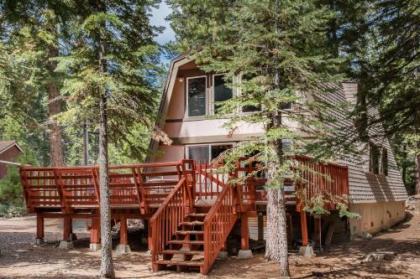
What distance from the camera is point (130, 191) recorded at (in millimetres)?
13336

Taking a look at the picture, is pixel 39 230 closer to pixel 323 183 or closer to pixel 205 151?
pixel 205 151

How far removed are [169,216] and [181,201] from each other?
72 cm

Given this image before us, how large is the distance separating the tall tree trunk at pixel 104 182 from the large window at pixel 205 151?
717 cm

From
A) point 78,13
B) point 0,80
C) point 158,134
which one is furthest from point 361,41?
point 0,80

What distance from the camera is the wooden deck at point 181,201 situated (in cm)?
1054

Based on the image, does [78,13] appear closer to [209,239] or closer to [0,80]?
[209,239]

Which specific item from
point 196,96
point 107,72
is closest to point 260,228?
point 196,96

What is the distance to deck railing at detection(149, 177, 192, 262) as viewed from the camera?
1045 centimetres

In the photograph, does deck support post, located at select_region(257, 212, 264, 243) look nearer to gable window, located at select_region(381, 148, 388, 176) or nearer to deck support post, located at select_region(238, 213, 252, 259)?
deck support post, located at select_region(238, 213, 252, 259)

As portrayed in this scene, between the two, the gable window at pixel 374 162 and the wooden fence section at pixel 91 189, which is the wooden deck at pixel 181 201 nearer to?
the wooden fence section at pixel 91 189

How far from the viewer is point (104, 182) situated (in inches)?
380

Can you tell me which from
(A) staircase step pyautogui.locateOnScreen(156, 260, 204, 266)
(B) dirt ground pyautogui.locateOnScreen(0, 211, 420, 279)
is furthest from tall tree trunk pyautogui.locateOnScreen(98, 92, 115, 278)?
(A) staircase step pyautogui.locateOnScreen(156, 260, 204, 266)

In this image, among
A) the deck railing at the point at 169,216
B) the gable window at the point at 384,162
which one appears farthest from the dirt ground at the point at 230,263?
the gable window at the point at 384,162

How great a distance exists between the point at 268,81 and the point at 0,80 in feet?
31.2
